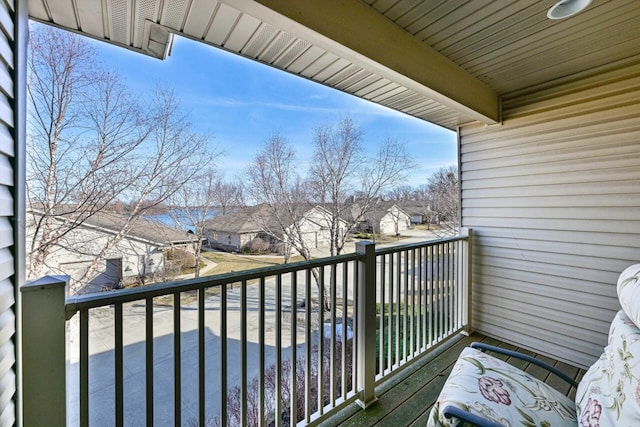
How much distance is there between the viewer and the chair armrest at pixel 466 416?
1.10 m

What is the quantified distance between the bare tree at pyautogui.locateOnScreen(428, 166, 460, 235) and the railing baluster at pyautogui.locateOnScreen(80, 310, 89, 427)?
6.05m

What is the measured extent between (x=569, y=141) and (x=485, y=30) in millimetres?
1432

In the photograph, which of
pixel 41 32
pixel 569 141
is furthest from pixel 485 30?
pixel 41 32

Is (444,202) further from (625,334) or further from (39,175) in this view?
(39,175)

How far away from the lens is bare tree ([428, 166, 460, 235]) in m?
6.24

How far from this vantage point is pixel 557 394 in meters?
1.50

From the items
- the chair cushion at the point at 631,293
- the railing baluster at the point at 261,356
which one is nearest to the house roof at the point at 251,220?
the railing baluster at the point at 261,356

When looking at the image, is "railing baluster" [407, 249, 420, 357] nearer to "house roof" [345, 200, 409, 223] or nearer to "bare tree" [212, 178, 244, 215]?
"bare tree" [212, 178, 244, 215]

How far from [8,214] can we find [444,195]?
7.16 m

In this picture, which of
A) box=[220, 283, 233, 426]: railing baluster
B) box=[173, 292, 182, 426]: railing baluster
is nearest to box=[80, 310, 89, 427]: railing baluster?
box=[173, 292, 182, 426]: railing baluster

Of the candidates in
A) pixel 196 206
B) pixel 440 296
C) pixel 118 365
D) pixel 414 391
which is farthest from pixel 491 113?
pixel 196 206

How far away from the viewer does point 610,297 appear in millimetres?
2342

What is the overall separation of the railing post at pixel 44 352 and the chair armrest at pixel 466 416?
1.45 m

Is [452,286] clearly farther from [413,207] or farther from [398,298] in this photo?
[413,207]
